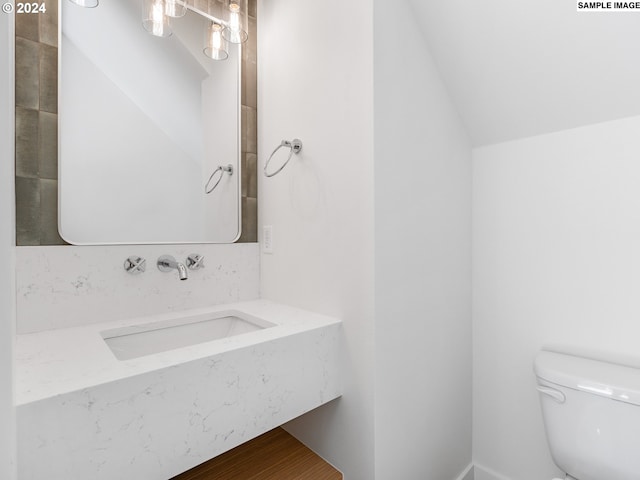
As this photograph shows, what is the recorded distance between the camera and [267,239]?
1488 millimetres

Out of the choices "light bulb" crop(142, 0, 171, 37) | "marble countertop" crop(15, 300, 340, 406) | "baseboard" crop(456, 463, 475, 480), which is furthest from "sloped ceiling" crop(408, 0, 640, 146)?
"baseboard" crop(456, 463, 475, 480)

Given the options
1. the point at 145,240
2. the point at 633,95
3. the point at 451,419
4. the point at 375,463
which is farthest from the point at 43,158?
the point at 633,95

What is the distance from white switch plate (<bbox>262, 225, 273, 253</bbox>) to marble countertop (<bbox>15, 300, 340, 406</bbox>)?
0.36m

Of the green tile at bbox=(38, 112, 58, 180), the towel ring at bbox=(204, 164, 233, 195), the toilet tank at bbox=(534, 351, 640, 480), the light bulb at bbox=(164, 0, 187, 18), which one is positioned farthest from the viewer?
the towel ring at bbox=(204, 164, 233, 195)

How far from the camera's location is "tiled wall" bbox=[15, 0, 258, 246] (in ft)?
3.34

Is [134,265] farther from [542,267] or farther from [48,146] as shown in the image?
[542,267]

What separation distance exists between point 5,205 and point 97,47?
106cm

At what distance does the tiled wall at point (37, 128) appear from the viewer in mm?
1018

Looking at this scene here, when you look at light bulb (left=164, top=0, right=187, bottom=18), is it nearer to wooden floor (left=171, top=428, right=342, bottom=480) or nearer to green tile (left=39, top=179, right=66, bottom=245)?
green tile (left=39, top=179, right=66, bottom=245)

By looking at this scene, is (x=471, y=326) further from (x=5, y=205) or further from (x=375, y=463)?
(x=5, y=205)

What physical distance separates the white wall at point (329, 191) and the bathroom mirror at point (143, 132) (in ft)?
0.72

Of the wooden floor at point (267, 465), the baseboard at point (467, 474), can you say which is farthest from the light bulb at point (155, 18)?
the baseboard at point (467, 474)

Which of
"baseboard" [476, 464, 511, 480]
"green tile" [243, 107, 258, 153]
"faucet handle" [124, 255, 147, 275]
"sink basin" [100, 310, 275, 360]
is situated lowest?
"baseboard" [476, 464, 511, 480]

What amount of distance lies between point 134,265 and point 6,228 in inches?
32.3
